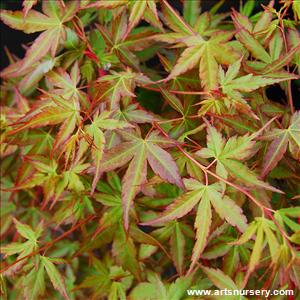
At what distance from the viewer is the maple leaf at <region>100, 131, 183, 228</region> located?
95 centimetres

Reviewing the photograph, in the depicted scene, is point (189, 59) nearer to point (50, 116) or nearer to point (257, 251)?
point (50, 116)

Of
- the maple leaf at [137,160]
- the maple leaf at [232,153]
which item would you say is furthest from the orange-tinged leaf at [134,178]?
the maple leaf at [232,153]

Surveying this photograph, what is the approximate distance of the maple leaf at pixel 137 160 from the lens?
3.13 feet

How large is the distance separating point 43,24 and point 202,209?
0.59m

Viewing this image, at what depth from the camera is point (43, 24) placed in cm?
118

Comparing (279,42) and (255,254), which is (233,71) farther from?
(255,254)

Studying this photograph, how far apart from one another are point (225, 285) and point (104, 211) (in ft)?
1.09

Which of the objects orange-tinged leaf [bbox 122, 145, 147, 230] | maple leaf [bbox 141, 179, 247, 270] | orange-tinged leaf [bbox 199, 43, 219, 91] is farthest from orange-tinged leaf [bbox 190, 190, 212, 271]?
orange-tinged leaf [bbox 199, 43, 219, 91]

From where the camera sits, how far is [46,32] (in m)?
1.17

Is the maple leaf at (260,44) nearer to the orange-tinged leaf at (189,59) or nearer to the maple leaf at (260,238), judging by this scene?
the orange-tinged leaf at (189,59)

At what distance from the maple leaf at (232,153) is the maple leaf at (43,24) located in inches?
17.8

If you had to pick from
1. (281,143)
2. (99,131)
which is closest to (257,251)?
(281,143)

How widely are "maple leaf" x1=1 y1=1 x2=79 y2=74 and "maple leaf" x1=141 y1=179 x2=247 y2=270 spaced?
1.59 ft

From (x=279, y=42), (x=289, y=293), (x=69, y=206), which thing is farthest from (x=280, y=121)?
(x=69, y=206)
